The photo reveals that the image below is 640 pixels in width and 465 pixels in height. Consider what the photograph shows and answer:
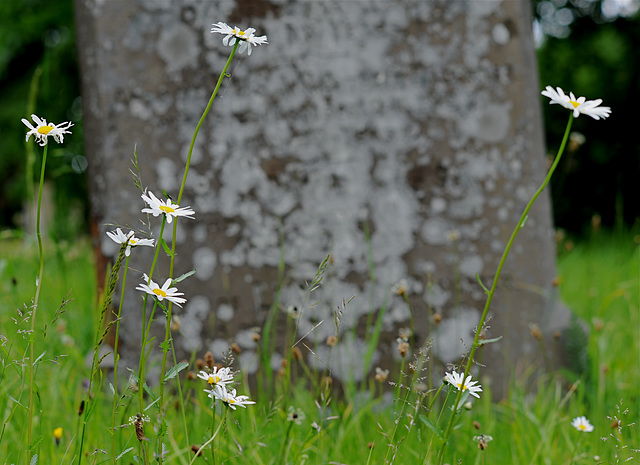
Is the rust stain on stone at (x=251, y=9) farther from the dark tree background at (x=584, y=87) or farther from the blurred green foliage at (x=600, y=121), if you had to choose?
the blurred green foliage at (x=600, y=121)

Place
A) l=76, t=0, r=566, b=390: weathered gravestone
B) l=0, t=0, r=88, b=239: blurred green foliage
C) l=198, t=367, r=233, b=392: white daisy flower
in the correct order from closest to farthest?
l=198, t=367, r=233, b=392: white daisy flower
l=76, t=0, r=566, b=390: weathered gravestone
l=0, t=0, r=88, b=239: blurred green foliage

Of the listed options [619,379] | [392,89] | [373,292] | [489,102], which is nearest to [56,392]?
[373,292]

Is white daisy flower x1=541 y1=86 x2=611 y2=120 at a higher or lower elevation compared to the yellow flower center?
higher

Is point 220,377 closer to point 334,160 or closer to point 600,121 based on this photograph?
point 334,160

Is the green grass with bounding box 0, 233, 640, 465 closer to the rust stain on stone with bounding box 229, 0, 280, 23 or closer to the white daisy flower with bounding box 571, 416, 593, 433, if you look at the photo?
the white daisy flower with bounding box 571, 416, 593, 433

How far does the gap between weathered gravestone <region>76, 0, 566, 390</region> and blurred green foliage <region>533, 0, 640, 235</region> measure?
3.72 m

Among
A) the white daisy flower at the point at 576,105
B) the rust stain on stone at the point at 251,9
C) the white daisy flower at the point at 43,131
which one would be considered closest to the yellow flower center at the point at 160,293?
the white daisy flower at the point at 43,131

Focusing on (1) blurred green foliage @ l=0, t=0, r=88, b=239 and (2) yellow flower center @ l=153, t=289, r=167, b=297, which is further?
(1) blurred green foliage @ l=0, t=0, r=88, b=239

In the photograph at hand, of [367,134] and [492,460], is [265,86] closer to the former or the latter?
[367,134]

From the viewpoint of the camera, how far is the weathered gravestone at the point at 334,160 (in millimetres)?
1859

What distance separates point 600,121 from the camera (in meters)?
5.50

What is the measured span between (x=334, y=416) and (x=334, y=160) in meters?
0.93

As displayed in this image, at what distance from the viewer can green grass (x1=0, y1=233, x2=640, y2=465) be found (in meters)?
1.29

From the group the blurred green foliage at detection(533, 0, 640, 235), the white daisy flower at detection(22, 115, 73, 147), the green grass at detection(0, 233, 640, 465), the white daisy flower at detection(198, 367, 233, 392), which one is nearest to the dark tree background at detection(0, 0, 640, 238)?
the blurred green foliage at detection(533, 0, 640, 235)
